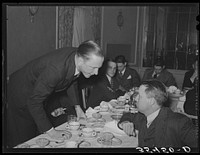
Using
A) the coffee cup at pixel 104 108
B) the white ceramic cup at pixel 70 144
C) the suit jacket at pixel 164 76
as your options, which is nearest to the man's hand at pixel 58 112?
the coffee cup at pixel 104 108

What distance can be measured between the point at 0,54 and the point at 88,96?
3.39 feet

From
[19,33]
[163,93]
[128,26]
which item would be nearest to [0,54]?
[19,33]

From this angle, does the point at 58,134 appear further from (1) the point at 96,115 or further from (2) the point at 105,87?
(2) the point at 105,87

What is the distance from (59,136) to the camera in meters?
1.34

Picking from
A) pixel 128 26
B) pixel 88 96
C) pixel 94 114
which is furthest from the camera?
pixel 128 26

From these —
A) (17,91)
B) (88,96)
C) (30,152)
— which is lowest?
(30,152)

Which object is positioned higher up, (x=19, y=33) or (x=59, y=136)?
(x=19, y=33)

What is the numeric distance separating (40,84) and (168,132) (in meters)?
0.70

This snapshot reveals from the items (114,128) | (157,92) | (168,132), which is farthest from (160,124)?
(114,128)

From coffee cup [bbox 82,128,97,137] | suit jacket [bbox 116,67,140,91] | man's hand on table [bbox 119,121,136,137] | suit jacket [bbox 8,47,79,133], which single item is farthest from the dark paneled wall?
suit jacket [bbox 116,67,140,91]

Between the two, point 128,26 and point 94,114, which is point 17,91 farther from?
point 128,26

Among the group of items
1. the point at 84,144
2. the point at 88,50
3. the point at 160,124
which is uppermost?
the point at 88,50

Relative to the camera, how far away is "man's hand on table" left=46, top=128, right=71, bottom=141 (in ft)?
4.35

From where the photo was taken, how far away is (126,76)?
2693mm
